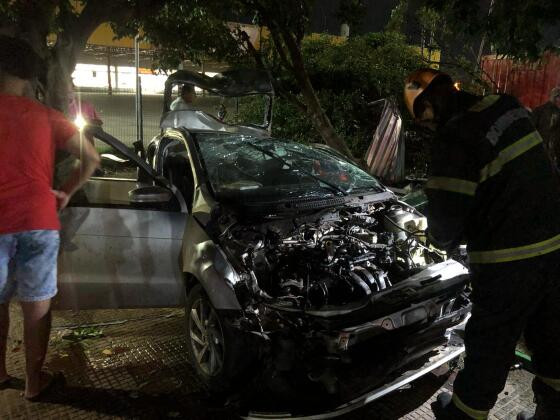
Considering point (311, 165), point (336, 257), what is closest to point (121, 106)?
point (311, 165)

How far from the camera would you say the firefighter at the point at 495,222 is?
87.8 inches

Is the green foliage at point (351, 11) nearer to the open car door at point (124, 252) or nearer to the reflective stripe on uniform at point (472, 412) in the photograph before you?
the open car door at point (124, 252)

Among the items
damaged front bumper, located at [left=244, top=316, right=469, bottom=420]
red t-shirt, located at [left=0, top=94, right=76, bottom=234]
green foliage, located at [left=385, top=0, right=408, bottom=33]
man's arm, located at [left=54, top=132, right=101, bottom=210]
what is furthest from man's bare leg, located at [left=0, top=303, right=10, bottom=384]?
green foliage, located at [left=385, top=0, right=408, bottom=33]

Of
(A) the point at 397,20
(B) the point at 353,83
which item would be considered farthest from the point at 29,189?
(A) the point at 397,20

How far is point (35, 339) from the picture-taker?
9.37ft

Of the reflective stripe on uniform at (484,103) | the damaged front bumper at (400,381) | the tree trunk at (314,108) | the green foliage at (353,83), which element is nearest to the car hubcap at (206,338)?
the damaged front bumper at (400,381)

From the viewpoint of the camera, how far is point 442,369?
3.34 metres

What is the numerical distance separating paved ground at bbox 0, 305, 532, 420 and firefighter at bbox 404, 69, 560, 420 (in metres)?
0.73

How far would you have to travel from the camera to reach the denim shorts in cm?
266

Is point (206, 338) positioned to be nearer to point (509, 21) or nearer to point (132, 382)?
point (132, 382)

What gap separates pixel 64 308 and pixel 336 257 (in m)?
1.98

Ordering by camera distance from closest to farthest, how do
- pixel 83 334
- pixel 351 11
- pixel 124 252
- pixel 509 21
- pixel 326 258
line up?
pixel 326 258 → pixel 124 252 → pixel 509 21 → pixel 83 334 → pixel 351 11

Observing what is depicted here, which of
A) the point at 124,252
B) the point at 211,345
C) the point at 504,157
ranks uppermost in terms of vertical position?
the point at 504,157

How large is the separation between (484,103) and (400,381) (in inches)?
61.3
